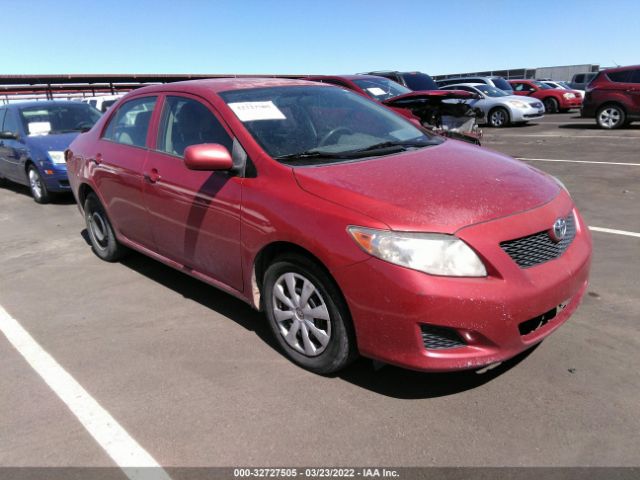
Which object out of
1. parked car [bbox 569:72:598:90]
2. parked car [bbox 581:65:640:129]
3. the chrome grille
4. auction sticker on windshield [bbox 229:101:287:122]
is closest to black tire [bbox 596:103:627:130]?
parked car [bbox 581:65:640:129]

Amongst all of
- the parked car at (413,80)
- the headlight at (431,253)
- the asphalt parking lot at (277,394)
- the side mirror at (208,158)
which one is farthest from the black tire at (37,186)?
the parked car at (413,80)

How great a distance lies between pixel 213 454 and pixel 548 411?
162 cm

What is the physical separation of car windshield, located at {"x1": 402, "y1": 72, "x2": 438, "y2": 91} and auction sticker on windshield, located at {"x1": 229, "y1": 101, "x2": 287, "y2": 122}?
36.0 feet

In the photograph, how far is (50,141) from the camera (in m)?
7.94

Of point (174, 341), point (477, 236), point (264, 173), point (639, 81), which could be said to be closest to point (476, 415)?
point (477, 236)

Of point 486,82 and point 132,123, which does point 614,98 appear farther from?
point 132,123

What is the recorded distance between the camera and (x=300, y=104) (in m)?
3.75

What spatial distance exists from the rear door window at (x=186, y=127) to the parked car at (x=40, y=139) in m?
4.50

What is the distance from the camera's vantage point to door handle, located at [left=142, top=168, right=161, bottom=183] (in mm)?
3870

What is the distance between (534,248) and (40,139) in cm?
767

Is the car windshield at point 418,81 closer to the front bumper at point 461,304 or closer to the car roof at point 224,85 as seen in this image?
the car roof at point 224,85

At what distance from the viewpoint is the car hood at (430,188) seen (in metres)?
2.54

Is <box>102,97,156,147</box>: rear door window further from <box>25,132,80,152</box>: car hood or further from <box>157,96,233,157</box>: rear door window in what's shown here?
<box>25,132,80,152</box>: car hood

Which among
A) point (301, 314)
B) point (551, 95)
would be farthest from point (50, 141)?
point (551, 95)
